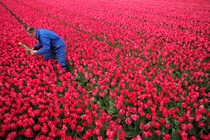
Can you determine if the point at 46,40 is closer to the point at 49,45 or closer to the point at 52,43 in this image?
the point at 49,45

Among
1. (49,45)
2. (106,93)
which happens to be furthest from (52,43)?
(106,93)

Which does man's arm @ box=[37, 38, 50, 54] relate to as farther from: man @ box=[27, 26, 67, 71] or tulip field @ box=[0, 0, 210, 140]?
tulip field @ box=[0, 0, 210, 140]

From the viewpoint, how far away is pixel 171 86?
13.0ft

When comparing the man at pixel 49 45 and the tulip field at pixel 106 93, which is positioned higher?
the man at pixel 49 45

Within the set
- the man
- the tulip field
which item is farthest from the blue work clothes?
the tulip field

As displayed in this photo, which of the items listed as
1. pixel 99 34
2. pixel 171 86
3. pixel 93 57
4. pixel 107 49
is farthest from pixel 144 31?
pixel 171 86

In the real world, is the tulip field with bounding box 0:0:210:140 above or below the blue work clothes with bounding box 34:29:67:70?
below

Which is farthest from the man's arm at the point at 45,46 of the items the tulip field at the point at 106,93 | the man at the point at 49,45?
the tulip field at the point at 106,93

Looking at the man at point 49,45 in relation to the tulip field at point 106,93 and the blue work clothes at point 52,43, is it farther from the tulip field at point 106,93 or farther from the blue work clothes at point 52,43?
the tulip field at point 106,93

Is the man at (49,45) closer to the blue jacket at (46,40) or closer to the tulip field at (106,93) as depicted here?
the blue jacket at (46,40)

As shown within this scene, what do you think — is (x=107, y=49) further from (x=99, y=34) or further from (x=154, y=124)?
(x=154, y=124)

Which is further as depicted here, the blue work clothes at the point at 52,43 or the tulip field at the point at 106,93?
the blue work clothes at the point at 52,43

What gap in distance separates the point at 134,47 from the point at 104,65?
7.07 feet

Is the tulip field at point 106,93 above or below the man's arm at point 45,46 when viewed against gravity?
below
